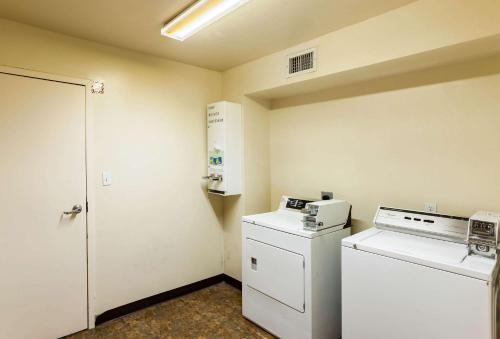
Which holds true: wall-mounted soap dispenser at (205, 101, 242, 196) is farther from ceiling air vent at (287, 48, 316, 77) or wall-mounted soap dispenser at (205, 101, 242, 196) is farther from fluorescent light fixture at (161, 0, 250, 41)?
fluorescent light fixture at (161, 0, 250, 41)

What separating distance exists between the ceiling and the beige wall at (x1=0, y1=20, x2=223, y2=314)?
0.18 meters

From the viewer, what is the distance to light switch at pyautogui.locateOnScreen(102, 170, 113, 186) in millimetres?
2605

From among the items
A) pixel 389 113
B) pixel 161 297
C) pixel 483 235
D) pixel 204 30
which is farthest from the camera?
pixel 161 297

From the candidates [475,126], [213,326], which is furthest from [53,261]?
[475,126]

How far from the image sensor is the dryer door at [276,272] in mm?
2189

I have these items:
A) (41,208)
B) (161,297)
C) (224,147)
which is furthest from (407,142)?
(41,208)

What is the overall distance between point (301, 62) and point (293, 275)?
1795 mm

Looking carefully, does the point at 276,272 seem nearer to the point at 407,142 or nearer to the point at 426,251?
the point at 426,251

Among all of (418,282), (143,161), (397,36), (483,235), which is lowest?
(418,282)

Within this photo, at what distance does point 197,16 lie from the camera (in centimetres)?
200

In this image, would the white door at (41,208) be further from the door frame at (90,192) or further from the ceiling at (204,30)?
the ceiling at (204,30)

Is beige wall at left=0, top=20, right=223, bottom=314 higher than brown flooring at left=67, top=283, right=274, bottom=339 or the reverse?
higher

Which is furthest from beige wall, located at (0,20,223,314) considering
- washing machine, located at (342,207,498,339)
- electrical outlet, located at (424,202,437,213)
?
electrical outlet, located at (424,202,437,213)

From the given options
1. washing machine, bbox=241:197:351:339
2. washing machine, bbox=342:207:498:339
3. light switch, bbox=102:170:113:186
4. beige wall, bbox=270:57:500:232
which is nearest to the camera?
washing machine, bbox=342:207:498:339
